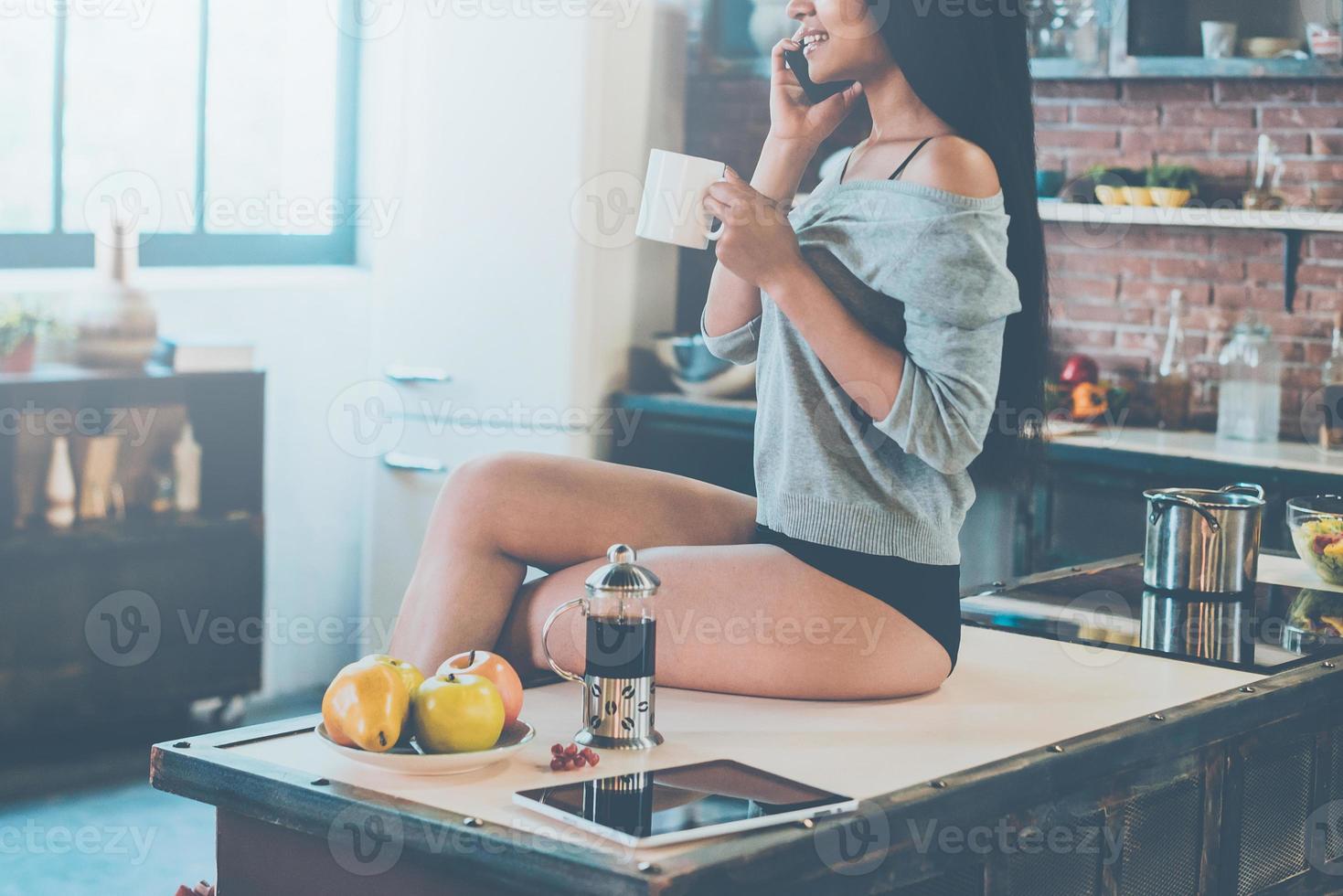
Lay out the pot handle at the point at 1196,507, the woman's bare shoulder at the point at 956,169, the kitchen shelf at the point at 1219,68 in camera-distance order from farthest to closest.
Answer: the kitchen shelf at the point at 1219,68
the pot handle at the point at 1196,507
the woman's bare shoulder at the point at 956,169

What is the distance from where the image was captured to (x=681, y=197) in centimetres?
203

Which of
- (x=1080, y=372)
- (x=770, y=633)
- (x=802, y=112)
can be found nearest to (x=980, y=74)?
(x=802, y=112)

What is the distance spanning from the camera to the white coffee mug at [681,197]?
2.01 meters

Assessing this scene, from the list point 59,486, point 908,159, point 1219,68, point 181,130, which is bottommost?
point 59,486

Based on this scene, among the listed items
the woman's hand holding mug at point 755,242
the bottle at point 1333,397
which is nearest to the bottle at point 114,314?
the woman's hand holding mug at point 755,242

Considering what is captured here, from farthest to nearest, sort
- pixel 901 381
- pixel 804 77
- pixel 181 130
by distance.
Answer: pixel 181 130
pixel 804 77
pixel 901 381

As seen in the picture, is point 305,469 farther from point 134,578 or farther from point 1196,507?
point 1196,507

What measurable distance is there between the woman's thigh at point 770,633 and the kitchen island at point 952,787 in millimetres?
26

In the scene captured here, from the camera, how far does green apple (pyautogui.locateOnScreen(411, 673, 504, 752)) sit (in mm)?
1475

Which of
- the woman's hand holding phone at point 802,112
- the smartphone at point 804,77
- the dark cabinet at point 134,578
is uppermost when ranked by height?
the smartphone at point 804,77

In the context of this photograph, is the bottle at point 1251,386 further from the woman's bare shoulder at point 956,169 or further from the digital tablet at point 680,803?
the digital tablet at point 680,803

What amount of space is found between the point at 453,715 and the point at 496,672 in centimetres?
9

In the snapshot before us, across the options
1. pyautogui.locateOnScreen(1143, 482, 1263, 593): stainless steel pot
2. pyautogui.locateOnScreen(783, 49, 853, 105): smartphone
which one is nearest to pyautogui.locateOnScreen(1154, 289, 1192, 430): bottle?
pyautogui.locateOnScreen(1143, 482, 1263, 593): stainless steel pot

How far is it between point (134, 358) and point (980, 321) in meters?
2.75
